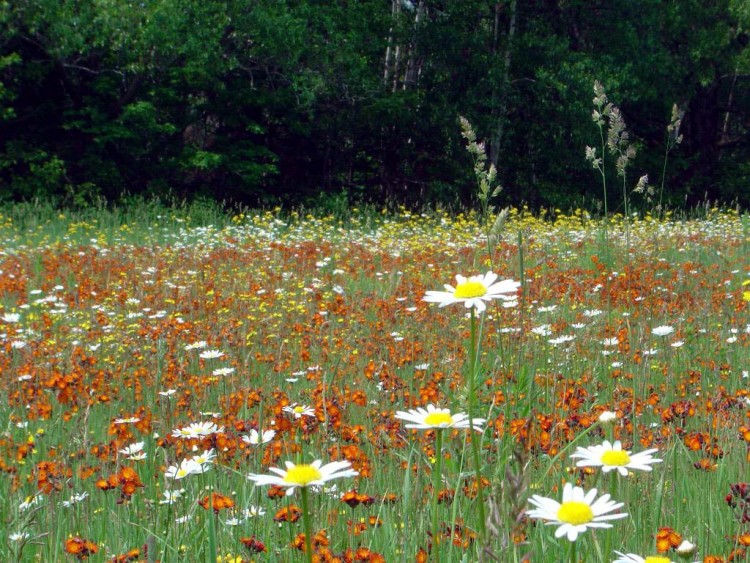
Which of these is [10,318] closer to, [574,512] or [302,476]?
[302,476]

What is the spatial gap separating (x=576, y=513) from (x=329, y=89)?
1813 cm

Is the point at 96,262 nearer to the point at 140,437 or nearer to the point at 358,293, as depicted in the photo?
the point at 358,293

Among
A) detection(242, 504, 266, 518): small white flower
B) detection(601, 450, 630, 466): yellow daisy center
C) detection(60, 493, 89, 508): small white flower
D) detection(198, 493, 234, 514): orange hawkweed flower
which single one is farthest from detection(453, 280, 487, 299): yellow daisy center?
detection(60, 493, 89, 508): small white flower

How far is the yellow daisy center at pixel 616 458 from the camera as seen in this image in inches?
42.1

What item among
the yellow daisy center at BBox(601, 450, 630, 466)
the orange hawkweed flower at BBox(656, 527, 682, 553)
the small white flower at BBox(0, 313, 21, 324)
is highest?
the yellow daisy center at BBox(601, 450, 630, 466)

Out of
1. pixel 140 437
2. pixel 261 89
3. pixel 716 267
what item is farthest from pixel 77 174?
pixel 140 437

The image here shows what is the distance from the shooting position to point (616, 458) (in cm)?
108

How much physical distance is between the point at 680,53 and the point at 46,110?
56.3 ft

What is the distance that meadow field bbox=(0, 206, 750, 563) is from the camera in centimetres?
155

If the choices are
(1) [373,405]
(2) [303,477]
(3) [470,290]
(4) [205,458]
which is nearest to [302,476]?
(2) [303,477]

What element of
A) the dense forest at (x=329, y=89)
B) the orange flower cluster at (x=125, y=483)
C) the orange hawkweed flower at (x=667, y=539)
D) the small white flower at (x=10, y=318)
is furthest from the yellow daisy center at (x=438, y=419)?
the dense forest at (x=329, y=89)

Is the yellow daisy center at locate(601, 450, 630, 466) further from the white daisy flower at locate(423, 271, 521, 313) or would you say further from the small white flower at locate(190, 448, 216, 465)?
the small white flower at locate(190, 448, 216, 465)

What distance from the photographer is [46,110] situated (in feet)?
56.4

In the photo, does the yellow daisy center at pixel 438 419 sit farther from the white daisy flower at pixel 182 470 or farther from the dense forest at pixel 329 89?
the dense forest at pixel 329 89
